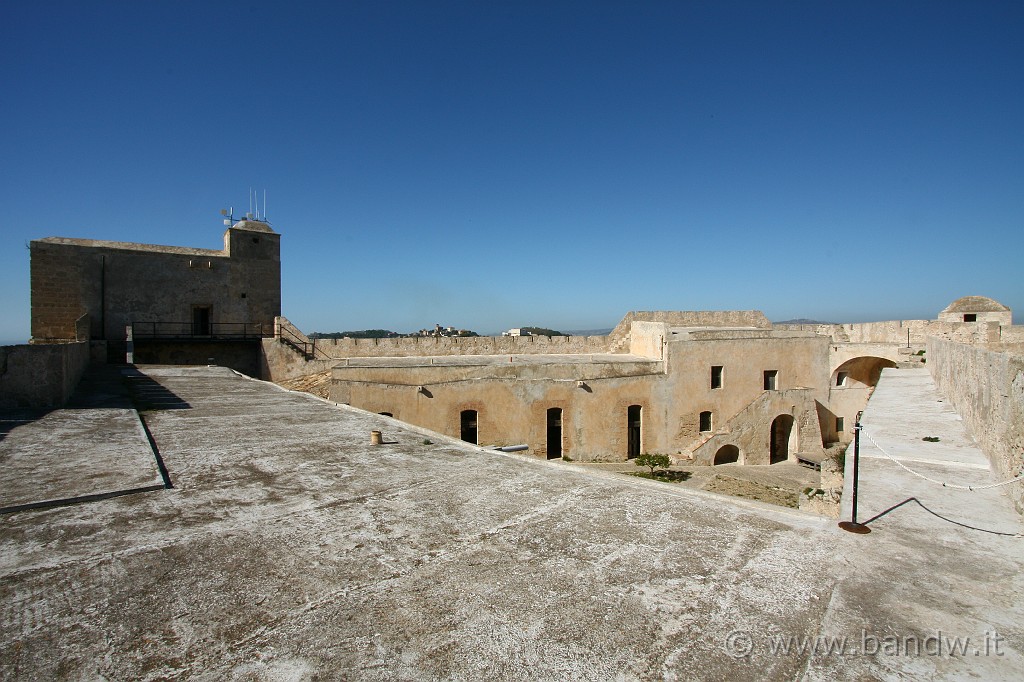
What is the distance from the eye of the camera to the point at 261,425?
6.85m

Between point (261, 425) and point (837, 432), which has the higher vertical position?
point (261, 425)

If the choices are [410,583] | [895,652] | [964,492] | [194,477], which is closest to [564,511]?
[410,583]

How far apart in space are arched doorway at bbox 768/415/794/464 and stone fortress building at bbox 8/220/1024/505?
49 millimetres

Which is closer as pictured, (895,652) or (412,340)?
(895,652)

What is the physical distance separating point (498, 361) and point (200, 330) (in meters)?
11.1

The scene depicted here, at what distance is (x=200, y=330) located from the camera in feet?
63.3

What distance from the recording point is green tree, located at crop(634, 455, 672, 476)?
56.9 ft

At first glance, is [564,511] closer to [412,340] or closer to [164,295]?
[412,340]

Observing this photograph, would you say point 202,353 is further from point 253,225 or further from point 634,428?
point 634,428

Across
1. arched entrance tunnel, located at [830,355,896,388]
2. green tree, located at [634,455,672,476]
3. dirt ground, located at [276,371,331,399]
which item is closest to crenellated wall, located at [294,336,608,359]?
dirt ground, located at [276,371,331,399]

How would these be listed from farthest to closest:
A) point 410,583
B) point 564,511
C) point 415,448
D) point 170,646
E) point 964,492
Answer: point 415,448, point 964,492, point 564,511, point 410,583, point 170,646

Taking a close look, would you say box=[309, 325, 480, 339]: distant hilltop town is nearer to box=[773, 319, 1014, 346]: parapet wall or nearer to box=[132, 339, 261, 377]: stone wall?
box=[132, 339, 261, 377]: stone wall

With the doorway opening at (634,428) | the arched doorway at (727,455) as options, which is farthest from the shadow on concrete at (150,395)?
the arched doorway at (727,455)

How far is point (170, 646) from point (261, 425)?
16.0 feet
